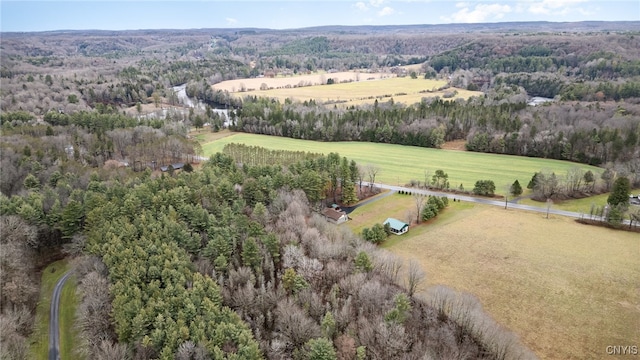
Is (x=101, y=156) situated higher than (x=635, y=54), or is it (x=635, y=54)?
(x=635, y=54)

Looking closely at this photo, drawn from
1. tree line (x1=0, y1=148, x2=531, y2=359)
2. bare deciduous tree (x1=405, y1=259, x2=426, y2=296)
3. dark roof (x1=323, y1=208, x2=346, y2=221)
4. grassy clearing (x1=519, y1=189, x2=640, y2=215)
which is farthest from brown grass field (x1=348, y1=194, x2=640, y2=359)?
grassy clearing (x1=519, y1=189, x2=640, y2=215)

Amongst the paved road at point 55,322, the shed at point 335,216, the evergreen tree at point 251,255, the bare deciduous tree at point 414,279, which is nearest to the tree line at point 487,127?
the shed at point 335,216

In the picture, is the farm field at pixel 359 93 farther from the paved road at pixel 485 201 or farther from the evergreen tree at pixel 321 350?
the evergreen tree at pixel 321 350

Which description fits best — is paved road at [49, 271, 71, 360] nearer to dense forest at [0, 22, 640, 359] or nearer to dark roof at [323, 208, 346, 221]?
dense forest at [0, 22, 640, 359]

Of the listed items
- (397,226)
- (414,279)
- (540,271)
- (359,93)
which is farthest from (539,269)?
(359,93)

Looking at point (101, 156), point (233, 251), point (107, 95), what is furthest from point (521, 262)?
point (107, 95)

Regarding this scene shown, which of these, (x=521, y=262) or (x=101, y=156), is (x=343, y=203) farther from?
(x=101, y=156)
